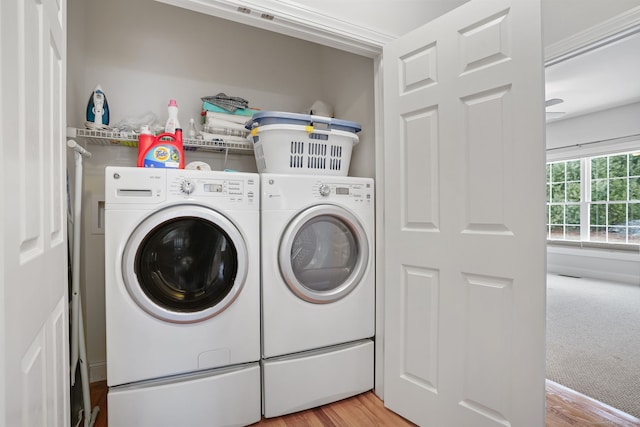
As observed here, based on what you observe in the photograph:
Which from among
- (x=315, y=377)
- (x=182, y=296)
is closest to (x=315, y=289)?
(x=315, y=377)

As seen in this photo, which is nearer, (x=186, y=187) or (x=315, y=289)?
(x=186, y=187)

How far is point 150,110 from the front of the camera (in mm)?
2127

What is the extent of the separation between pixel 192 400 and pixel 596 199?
6.15 m

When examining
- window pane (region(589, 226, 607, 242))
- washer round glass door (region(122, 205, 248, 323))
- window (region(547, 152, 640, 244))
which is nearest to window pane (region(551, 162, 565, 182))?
window (region(547, 152, 640, 244))

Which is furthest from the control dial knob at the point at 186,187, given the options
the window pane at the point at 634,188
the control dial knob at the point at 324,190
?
the window pane at the point at 634,188

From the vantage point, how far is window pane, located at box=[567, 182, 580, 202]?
210 inches

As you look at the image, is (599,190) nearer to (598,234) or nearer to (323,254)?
(598,234)

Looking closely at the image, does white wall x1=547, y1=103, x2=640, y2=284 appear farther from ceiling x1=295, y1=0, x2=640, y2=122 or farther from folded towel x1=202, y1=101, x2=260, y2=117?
folded towel x1=202, y1=101, x2=260, y2=117

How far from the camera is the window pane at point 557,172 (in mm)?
5535

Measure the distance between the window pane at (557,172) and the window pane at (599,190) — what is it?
451 mm

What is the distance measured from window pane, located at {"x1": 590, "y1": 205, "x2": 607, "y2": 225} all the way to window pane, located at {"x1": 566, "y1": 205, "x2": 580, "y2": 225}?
0.19m

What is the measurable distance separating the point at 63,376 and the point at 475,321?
58.6 inches

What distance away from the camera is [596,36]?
1451 millimetres

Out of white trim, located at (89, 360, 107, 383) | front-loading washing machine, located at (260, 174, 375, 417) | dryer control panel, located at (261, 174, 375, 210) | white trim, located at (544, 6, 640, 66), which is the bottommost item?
white trim, located at (89, 360, 107, 383)
